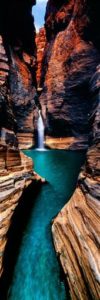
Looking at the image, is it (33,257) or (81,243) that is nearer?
(81,243)

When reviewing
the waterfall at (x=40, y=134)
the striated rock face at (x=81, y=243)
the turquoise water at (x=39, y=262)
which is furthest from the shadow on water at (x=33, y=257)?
the waterfall at (x=40, y=134)

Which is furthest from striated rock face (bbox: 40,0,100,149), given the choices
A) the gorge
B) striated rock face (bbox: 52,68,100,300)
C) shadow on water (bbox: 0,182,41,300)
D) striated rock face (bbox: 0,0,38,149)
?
striated rock face (bbox: 52,68,100,300)

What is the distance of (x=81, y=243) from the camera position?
510cm

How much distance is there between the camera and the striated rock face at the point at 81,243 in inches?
168

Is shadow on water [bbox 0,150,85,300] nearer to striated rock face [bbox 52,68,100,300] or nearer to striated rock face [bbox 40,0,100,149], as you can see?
striated rock face [bbox 52,68,100,300]

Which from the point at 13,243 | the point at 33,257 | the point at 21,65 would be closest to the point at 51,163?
the point at 13,243

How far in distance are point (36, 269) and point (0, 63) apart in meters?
14.1

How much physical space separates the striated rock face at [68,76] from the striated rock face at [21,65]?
313 cm

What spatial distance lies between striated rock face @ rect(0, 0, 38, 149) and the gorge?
6.0 inches

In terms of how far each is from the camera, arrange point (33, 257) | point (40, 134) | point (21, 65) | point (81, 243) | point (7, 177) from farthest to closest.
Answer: point (40, 134) < point (21, 65) < point (7, 177) < point (33, 257) < point (81, 243)

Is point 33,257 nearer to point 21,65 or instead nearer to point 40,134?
point 40,134

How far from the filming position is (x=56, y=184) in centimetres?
1379

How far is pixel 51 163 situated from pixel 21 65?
2273 centimetres

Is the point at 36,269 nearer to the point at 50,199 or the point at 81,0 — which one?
the point at 50,199
